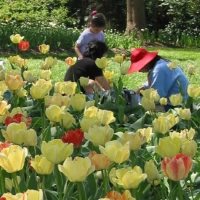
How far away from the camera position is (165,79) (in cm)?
527

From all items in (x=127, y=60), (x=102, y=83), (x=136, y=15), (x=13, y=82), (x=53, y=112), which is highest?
(x=53, y=112)

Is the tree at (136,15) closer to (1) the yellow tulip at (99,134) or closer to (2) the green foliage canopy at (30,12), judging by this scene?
(2) the green foliage canopy at (30,12)

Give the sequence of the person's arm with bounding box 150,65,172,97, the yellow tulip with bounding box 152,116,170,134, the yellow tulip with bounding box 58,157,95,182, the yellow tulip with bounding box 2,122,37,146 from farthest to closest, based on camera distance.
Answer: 1. the person's arm with bounding box 150,65,172,97
2. the yellow tulip with bounding box 152,116,170,134
3. the yellow tulip with bounding box 2,122,37,146
4. the yellow tulip with bounding box 58,157,95,182

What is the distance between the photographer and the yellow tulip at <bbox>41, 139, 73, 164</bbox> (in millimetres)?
2038

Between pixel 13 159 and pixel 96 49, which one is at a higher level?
pixel 13 159

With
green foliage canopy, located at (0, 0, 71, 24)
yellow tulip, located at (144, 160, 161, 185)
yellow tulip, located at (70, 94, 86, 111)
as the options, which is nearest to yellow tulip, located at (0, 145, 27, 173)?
yellow tulip, located at (144, 160, 161, 185)

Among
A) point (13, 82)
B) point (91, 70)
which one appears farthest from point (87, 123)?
point (91, 70)

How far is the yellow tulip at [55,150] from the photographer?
2038 millimetres

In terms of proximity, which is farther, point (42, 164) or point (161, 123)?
point (161, 123)

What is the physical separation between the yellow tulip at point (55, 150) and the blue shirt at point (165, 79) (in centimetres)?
319

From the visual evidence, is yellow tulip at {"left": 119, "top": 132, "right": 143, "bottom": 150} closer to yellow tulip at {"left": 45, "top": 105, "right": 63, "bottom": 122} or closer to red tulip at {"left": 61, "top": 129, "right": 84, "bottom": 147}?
red tulip at {"left": 61, "top": 129, "right": 84, "bottom": 147}

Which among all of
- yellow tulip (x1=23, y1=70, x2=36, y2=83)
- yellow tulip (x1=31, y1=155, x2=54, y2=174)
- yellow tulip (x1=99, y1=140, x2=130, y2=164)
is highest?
yellow tulip (x1=99, y1=140, x2=130, y2=164)

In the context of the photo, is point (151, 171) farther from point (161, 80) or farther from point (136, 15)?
point (136, 15)

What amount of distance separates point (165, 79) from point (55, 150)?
10.9 feet
